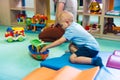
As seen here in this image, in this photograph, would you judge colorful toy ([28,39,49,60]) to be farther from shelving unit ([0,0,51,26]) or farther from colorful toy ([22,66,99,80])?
shelving unit ([0,0,51,26])

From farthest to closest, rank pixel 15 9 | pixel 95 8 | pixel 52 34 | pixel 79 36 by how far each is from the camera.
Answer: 1. pixel 15 9
2. pixel 95 8
3. pixel 52 34
4. pixel 79 36

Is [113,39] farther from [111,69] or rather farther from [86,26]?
[111,69]

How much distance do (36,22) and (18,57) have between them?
1.29m

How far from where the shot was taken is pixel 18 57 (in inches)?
90.5

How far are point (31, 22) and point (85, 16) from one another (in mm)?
962

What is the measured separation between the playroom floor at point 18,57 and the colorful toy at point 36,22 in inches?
14.3

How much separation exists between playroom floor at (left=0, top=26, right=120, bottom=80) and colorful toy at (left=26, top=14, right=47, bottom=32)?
364 millimetres

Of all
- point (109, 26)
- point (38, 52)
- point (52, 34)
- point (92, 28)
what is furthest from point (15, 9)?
point (38, 52)

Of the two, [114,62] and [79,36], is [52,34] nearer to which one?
[79,36]

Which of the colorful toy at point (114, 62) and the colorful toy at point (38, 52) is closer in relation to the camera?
the colorful toy at point (114, 62)

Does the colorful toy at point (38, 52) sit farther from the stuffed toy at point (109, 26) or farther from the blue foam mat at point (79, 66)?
the stuffed toy at point (109, 26)


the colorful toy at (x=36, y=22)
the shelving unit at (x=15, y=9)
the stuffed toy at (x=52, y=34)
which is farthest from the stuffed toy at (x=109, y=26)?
the shelving unit at (x=15, y=9)

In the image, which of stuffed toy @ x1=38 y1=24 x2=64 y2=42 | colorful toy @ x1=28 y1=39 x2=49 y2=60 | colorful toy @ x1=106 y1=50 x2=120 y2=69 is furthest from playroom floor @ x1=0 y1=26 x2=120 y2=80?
colorful toy @ x1=106 y1=50 x2=120 y2=69

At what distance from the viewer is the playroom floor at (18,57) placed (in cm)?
→ 187
